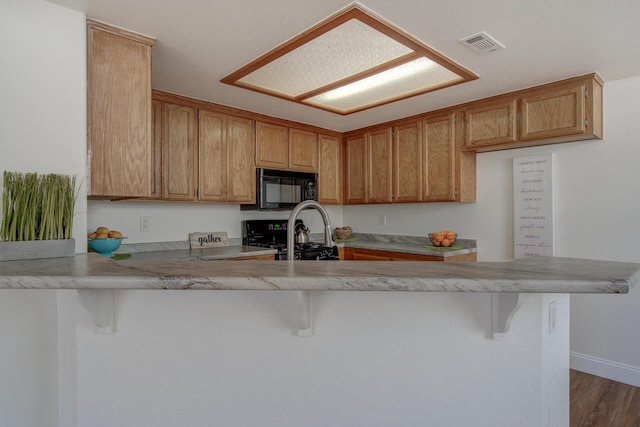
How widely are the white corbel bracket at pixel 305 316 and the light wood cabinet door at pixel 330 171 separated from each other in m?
2.89

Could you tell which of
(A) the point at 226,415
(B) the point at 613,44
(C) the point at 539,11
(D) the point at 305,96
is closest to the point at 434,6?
(C) the point at 539,11

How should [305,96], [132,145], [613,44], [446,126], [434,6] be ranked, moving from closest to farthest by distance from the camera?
[434,6] → [132,145] → [613,44] → [305,96] → [446,126]

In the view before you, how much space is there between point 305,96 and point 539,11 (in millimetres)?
1668

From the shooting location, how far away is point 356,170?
4125 mm

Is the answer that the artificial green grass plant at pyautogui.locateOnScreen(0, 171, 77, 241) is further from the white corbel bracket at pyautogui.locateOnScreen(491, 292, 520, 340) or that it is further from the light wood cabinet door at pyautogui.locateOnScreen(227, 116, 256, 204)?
the light wood cabinet door at pyautogui.locateOnScreen(227, 116, 256, 204)

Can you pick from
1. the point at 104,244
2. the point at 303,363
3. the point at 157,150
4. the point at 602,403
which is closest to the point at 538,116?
the point at 602,403

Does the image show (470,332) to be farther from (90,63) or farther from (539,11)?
(90,63)

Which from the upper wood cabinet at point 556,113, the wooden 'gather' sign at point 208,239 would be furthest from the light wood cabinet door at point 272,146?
the upper wood cabinet at point 556,113

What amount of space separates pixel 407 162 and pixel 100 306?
3.06m

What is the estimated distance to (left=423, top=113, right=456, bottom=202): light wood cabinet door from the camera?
10.7 feet

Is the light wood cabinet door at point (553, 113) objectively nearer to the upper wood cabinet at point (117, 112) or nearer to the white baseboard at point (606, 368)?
the white baseboard at point (606, 368)

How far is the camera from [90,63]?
1698mm

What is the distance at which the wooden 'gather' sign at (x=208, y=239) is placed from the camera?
3306mm

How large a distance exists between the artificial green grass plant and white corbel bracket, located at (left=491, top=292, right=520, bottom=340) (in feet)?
5.11
